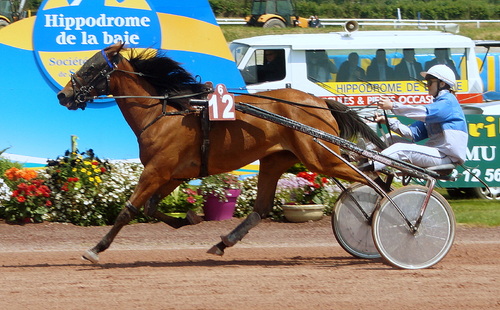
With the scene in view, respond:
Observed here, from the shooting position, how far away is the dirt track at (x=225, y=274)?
18.5ft

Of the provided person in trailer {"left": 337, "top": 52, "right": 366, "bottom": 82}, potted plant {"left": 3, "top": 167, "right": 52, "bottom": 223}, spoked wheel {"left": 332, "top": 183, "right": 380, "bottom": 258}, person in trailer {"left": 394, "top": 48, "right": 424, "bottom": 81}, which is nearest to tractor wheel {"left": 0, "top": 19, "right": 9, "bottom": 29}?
person in trailer {"left": 337, "top": 52, "right": 366, "bottom": 82}

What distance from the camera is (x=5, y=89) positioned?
36.7 feet

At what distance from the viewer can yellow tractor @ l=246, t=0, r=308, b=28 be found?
102 feet

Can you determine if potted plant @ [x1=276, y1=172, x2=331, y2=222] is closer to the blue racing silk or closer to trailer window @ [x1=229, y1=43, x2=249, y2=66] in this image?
the blue racing silk

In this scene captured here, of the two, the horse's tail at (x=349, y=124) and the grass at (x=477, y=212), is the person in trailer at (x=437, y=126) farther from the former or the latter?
the grass at (x=477, y=212)

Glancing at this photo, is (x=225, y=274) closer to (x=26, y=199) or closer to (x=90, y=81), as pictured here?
(x=90, y=81)

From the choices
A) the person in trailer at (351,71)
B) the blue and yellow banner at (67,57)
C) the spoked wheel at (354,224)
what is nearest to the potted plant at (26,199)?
the blue and yellow banner at (67,57)

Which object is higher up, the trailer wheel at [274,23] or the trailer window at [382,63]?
the trailer wheel at [274,23]

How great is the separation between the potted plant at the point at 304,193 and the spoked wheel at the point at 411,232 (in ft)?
9.92

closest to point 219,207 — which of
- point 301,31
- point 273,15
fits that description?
point 301,31

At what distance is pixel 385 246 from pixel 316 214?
3.10 metres

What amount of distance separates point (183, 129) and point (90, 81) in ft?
3.14

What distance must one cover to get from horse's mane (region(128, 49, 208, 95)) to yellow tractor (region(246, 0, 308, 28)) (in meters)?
23.8

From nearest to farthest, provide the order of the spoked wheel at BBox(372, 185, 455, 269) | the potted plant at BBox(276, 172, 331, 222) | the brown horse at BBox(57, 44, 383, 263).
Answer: the spoked wheel at BBox(372, 185, 455, 269) < the brown horse at BBox(57, 44, 383, 263) < the potted plant at BBox(276, 172, 331, 222)
